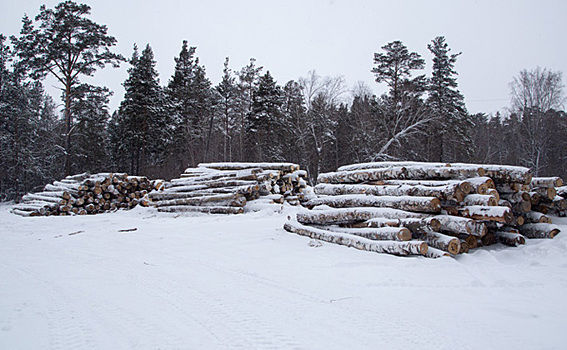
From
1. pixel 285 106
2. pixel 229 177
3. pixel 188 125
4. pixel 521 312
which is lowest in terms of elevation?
pixel 521 312

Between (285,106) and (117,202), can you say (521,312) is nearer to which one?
(117,202)

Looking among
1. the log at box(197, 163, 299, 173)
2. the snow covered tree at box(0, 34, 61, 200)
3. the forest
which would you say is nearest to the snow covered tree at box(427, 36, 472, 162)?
the forest

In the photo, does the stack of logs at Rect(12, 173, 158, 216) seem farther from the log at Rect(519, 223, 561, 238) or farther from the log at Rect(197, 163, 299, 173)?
the log at Rect(519, 223, 561, 238)

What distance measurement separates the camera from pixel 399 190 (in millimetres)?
6867

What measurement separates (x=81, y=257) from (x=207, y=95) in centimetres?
2790

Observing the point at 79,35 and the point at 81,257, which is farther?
the point at 79,35

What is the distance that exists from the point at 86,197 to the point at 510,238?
1519cm

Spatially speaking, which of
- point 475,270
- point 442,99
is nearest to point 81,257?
point 475,270

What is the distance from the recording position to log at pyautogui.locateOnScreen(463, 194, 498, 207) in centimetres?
586

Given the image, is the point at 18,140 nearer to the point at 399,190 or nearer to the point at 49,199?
the point at 49,199

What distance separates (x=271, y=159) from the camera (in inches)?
1203

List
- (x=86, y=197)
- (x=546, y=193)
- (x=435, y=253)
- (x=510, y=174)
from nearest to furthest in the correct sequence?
(x=435, y=253), (x=510, y=174), (x=546, y=193), (x=86, y=197)

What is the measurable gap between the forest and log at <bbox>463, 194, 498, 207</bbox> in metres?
16.5

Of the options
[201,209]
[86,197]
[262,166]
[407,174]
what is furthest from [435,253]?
[86,197]
